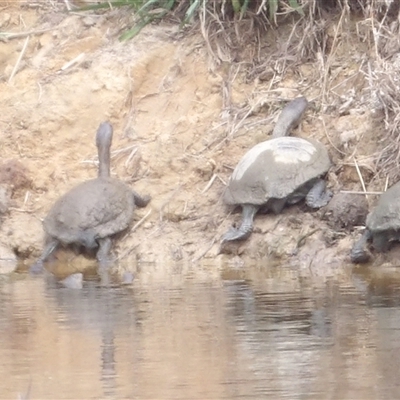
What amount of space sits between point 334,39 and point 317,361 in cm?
493

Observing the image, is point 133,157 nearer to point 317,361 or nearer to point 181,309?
point 181,309

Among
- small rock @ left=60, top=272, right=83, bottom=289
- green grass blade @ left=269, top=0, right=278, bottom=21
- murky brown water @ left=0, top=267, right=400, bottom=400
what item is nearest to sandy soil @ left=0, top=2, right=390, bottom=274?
green grass blade @ left=269, top=0, right=278, bottom=21

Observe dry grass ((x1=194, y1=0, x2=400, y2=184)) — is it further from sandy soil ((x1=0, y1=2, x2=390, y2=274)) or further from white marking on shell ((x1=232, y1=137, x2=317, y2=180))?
white marking on shell ((x1=232, y1=137, x2=317, y2=180))

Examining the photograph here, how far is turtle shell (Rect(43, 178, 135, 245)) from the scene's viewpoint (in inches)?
314

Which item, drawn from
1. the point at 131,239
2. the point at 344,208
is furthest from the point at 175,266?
the point at 344,208

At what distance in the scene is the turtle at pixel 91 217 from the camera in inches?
314

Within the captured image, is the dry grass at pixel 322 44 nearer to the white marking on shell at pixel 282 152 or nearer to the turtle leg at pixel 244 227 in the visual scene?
the white marking on shell at pixel 282 152

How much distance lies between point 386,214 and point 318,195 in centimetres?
80

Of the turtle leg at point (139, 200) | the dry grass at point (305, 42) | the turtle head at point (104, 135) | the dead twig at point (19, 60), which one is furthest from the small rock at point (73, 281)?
the dead twig at point (19, 60)

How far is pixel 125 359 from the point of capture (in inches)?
178

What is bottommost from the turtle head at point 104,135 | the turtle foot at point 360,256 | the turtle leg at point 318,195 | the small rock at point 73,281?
the small rock at point 73,281

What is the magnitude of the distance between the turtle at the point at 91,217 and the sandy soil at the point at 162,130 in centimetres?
12

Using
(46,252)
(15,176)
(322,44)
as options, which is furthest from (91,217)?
(322,44)

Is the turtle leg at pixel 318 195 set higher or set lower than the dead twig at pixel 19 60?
lower
